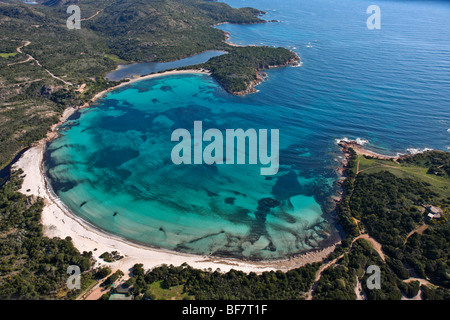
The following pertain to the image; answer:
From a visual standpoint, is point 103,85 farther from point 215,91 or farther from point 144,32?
point 144,32

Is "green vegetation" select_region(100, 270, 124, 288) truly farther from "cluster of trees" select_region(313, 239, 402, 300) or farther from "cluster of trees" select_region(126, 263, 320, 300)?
"cluster of trees" select_region(313, 239, 402, 300)

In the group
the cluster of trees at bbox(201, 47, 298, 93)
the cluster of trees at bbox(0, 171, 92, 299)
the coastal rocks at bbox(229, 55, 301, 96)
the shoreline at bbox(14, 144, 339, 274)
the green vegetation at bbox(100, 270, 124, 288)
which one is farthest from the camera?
the cluster of trees at bbox(201, 47, 298, 93)

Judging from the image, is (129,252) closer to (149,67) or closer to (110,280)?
(110,280)

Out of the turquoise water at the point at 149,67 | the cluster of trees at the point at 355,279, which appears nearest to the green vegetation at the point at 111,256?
the cluster of trees at the point at 355,279

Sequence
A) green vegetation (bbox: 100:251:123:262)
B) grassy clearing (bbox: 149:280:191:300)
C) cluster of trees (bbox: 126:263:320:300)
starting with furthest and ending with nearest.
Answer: green vegetation (bbox: 100:251:123:262), cluster of trees (bbox: 126:263:320:300), grassy clearing (bbox: 149:280:191:300)

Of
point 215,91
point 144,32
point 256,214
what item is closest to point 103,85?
point 215,91

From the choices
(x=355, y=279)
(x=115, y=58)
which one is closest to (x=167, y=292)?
(x=355, y=279)

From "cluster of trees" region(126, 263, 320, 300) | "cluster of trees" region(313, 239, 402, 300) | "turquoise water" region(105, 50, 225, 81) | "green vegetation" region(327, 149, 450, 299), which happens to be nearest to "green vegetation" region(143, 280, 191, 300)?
"cluster of trees" region(126, 263, 320, 300)
